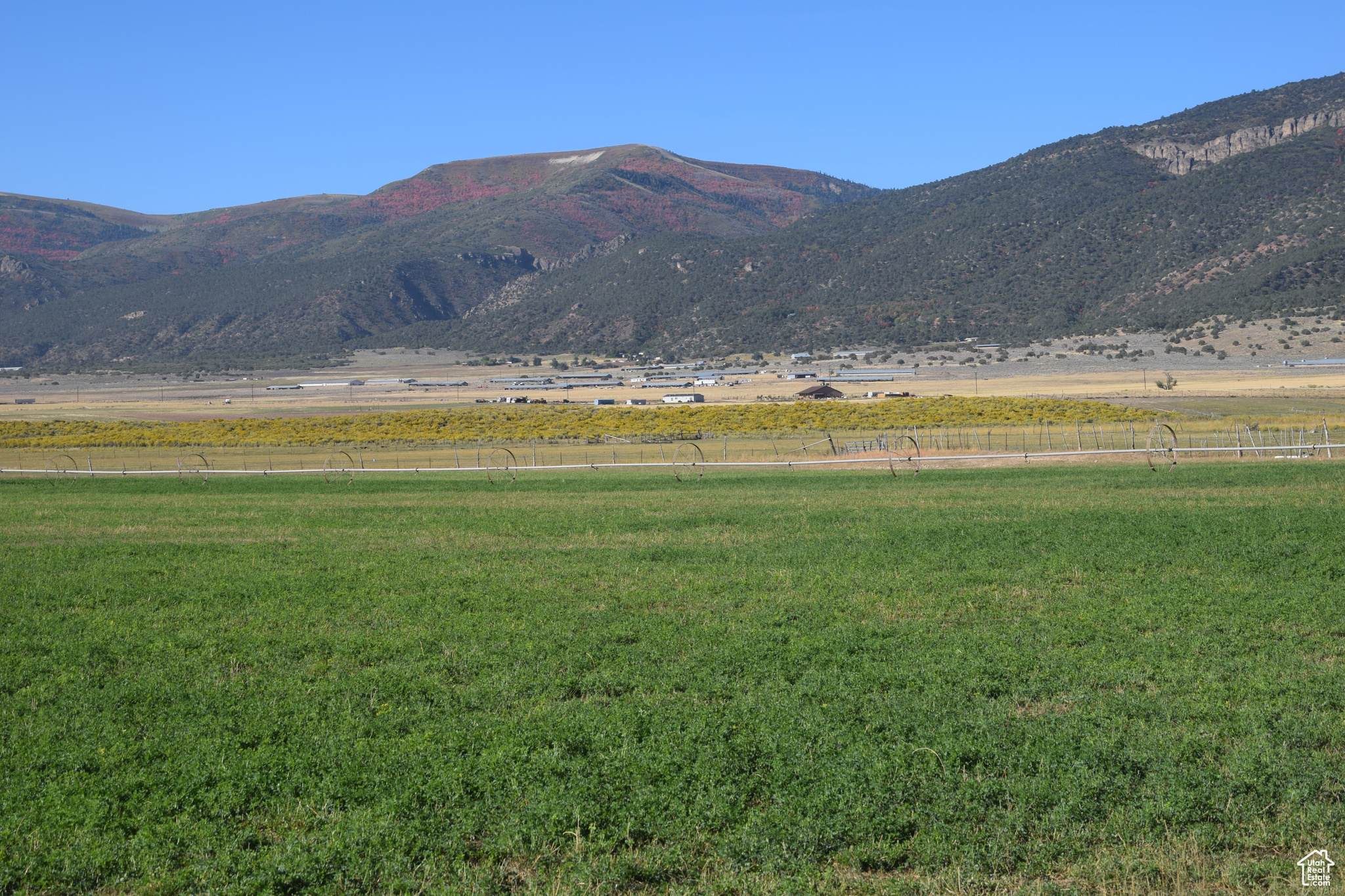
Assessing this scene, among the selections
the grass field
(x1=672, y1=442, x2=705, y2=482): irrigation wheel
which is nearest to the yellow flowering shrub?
(x1=672, y1=442, x2=705, y2=482): irrigation wheel

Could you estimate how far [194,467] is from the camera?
53.9 metres

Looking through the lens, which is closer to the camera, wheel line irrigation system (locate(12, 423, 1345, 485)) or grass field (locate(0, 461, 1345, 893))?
grass field (locate(0, 461, 1345, 893))

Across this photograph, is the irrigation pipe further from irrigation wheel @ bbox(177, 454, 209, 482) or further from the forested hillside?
the forested hillside

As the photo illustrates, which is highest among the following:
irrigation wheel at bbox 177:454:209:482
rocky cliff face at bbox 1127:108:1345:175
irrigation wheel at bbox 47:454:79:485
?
rocky cliff face at bbox 1127:108:1345:175

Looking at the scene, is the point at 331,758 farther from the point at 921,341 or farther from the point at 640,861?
the point at 921,341

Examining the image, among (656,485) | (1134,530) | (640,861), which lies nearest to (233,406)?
(656,485)

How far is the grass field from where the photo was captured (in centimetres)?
778

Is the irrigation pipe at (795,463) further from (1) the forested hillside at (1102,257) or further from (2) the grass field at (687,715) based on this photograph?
(1) the forested hillside at (1102,257)

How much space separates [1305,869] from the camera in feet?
24.3

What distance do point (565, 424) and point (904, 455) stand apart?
3890 cm

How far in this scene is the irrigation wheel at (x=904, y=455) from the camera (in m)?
39.9

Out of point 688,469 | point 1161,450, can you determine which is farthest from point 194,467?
point 1161,450

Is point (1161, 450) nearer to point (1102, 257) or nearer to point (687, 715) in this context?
point (687, 715)

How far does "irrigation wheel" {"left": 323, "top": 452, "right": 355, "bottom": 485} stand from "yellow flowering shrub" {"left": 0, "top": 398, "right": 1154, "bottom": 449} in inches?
542
